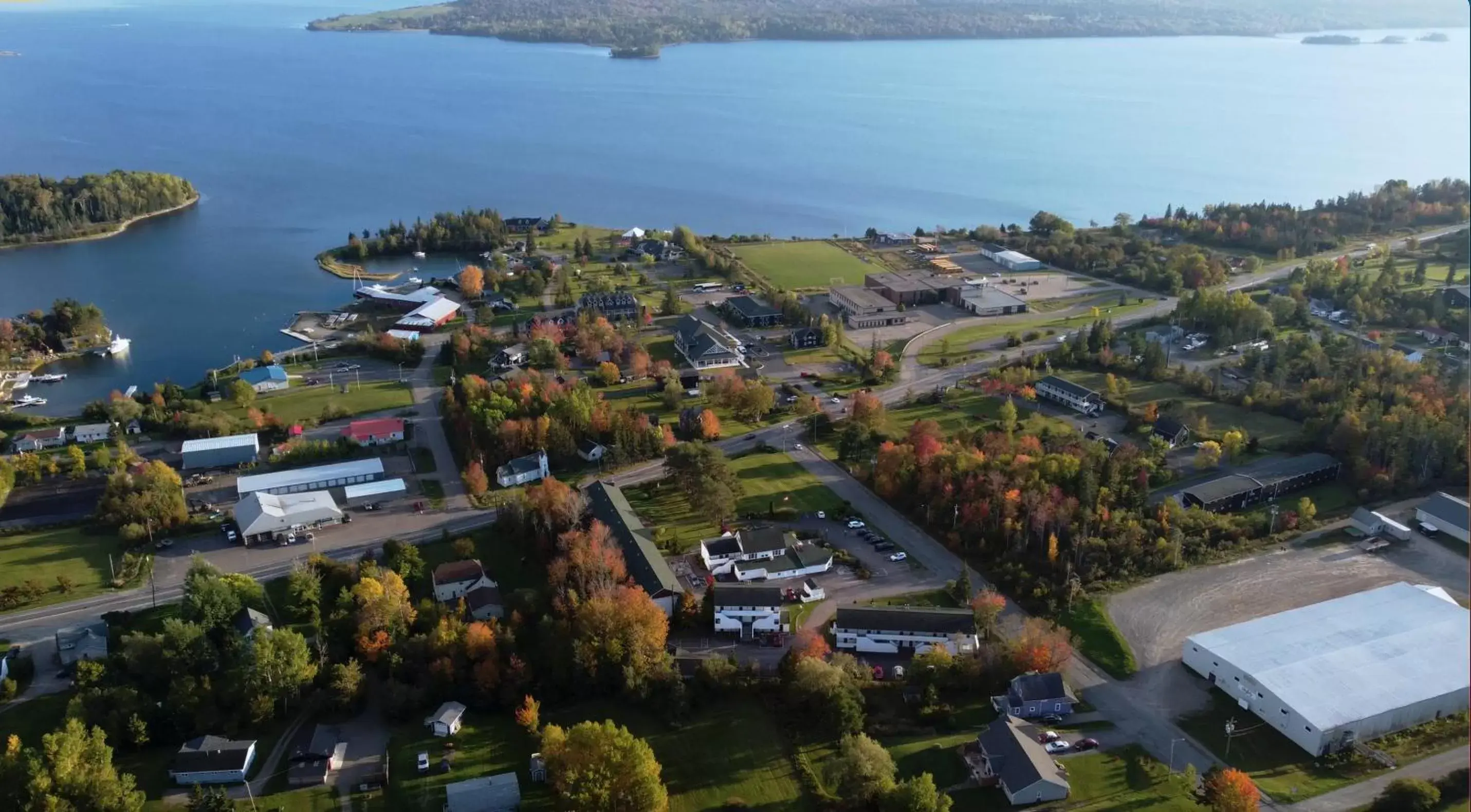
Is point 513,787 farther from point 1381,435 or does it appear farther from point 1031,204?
point 1031,204

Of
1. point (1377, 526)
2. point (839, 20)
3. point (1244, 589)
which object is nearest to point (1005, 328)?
point (1377, 526)

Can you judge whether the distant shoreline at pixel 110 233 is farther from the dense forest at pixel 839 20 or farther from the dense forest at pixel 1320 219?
the dense forest at pixel 839 20

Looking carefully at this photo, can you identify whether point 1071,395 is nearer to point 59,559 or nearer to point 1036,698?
point 1036,698

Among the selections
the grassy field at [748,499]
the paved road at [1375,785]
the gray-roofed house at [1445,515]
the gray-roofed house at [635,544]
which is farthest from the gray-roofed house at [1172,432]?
the gray-roofed house at [635,544]

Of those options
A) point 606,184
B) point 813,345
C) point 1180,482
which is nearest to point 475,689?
point 1180,482

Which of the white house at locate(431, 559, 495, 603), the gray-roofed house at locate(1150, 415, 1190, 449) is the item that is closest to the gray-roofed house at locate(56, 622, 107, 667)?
the white house at locate(431, 559, 495, 603)
